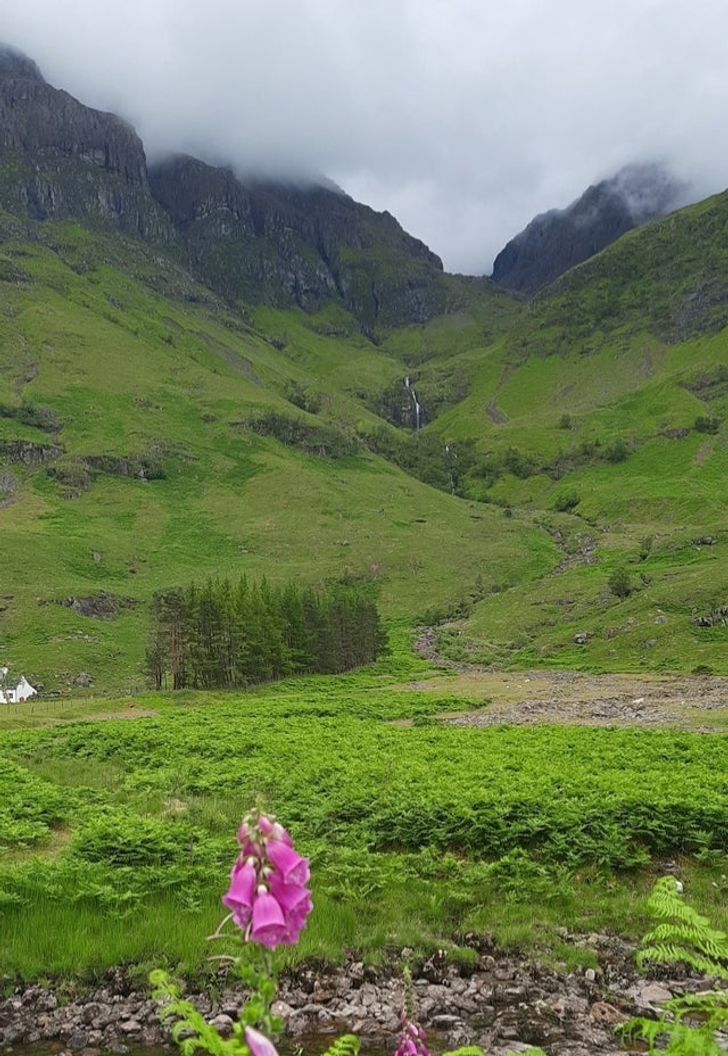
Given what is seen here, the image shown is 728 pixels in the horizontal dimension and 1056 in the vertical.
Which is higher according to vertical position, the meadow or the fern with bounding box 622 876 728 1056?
the fern with bounding box 622 876 728 1056

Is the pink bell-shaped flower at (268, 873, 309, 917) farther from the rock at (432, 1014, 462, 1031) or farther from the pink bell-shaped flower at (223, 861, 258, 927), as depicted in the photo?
the rock at (432, 1014, 462, 1031)

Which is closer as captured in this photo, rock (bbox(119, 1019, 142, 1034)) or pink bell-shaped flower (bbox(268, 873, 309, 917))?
pink bell-shaped flower (bbox(268, 873, 309, 917))

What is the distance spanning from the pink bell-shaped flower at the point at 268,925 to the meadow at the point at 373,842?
7.77m

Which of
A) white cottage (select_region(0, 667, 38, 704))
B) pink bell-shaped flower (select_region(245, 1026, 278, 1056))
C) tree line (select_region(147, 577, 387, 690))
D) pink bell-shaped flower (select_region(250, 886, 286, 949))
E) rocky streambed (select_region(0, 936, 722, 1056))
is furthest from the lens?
white cottage (select_region(0, 667, 38, 704))

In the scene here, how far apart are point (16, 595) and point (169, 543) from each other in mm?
48183

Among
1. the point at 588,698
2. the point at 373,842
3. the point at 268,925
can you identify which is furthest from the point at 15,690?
the point at 268,925

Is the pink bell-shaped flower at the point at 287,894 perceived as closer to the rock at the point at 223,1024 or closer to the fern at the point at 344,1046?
the fern at the point at 344,1046

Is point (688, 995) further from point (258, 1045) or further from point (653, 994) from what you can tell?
point (653, 994)

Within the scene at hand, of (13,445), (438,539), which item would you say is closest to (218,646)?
(438,539)

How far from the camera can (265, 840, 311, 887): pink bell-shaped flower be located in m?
3.63

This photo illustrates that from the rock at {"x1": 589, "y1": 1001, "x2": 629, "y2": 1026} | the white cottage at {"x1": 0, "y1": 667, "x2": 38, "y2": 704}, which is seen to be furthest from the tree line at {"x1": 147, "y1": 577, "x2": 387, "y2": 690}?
the rock at {"x1": 589, "y1": 1001, "x2": 629, "y2": 1026}

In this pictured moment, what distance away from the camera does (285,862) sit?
3.65 m

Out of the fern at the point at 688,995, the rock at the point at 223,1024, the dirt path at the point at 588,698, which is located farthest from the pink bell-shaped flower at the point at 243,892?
→ the dirt path at the point at 588,698

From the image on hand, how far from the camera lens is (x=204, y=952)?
33.6ft
